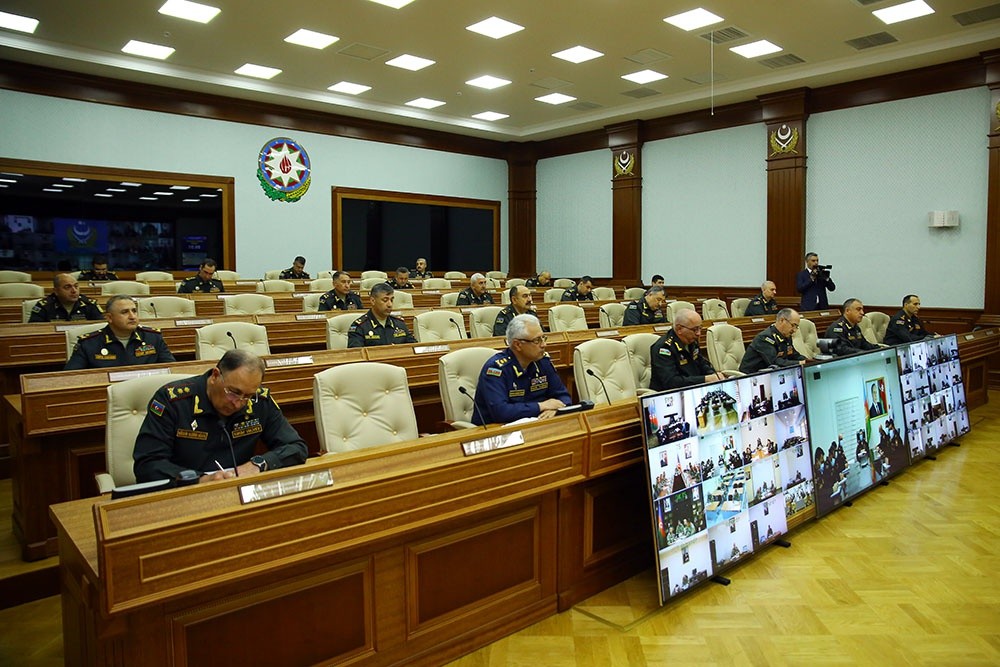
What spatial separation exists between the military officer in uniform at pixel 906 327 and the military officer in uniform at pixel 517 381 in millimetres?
5119

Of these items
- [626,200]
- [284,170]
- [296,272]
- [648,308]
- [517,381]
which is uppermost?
[284,170]

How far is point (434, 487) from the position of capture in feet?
7.38

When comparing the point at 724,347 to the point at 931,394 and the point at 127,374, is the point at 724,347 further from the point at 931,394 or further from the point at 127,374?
the point at 127,374

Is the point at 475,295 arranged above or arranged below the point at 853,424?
above

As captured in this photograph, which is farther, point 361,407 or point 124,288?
point 124,288

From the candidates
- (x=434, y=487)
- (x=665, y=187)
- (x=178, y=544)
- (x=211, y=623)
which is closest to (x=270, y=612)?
(x=211, y=623)

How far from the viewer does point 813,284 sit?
8953mm

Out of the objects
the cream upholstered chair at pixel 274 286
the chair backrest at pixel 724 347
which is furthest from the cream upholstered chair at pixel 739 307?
the cream upholstered chair at pixel 274 286

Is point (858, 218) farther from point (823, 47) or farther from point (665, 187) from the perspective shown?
point (665, 187)

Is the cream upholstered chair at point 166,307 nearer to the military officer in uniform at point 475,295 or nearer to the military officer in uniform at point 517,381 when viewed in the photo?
the military officer in uniform at point 475,295

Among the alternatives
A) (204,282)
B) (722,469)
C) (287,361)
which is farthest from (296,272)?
(722,469)

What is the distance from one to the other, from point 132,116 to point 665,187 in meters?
8.01

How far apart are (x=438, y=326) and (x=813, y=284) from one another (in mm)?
5636

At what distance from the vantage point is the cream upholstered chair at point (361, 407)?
2.98 m
